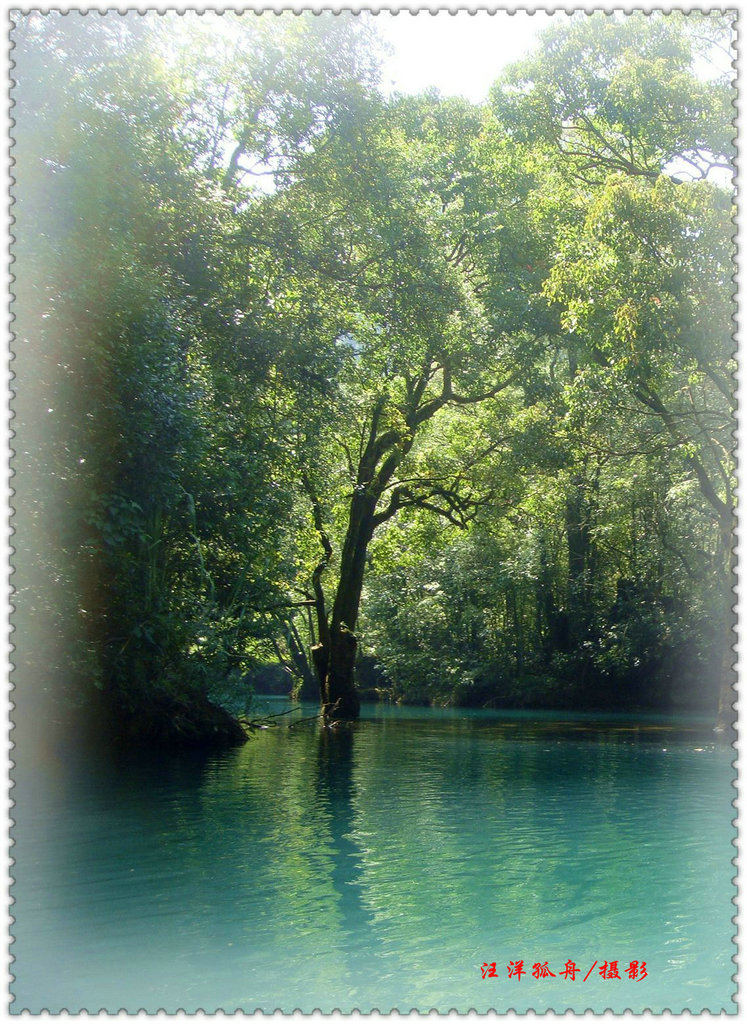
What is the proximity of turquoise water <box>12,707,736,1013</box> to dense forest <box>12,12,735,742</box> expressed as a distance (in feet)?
9.50

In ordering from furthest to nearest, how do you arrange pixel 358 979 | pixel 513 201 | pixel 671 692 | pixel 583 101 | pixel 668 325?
pixel 671 692 < pixel 513 201 < pixel 583 101 < pixel 668 325 < pixel 358 979

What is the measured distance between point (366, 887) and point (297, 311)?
1132 centimetres

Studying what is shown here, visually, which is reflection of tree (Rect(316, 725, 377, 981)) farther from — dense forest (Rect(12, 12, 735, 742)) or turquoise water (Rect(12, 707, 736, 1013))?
dense forest (Rect(12, 12, 735, 742))

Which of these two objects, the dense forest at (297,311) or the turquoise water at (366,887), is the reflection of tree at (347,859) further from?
the dense forest at (297,311)

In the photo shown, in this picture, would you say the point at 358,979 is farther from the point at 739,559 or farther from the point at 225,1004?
the point at 739,559

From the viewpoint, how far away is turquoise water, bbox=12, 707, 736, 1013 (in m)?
6.12

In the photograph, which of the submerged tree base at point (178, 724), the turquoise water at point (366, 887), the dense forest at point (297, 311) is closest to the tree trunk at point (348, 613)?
the dense forest at point (297, 311)

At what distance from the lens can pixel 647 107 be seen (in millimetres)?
18594

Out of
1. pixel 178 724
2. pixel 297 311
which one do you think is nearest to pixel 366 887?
pixel 178 724

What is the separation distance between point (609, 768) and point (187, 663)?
24.2 ft

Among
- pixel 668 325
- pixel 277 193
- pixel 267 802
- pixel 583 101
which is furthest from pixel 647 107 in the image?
pixel 267 802

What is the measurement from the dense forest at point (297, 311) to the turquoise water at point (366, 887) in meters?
2.90

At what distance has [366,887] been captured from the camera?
28.1ft

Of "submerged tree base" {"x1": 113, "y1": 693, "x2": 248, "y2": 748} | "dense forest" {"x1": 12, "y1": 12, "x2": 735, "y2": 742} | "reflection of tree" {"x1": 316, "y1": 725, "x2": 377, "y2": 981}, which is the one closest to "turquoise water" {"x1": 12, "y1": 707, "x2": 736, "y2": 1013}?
"reflection of tree" {"x1": 316, "y1": 725, "x2": 377, "y2": 981}
